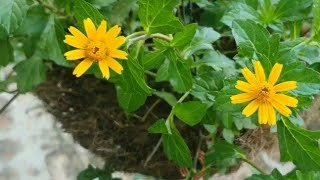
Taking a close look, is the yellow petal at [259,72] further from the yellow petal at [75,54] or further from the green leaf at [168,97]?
the green leaf at [168,97]

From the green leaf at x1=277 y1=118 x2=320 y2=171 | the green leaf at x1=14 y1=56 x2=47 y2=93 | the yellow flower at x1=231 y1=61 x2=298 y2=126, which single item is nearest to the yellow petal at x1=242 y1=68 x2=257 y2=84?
the yellow flower at x1=231 y1=61 x2=298 y2=126

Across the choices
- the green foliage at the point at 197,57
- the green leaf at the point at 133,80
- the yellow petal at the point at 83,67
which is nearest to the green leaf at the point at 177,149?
the green foliage at the point at 197,57

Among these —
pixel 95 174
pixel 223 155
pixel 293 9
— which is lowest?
pixel 95 174

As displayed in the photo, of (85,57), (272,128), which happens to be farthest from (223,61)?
(85,57)

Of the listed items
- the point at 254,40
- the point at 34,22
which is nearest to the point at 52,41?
the point at 34,22

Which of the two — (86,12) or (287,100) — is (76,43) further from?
(287,100)
